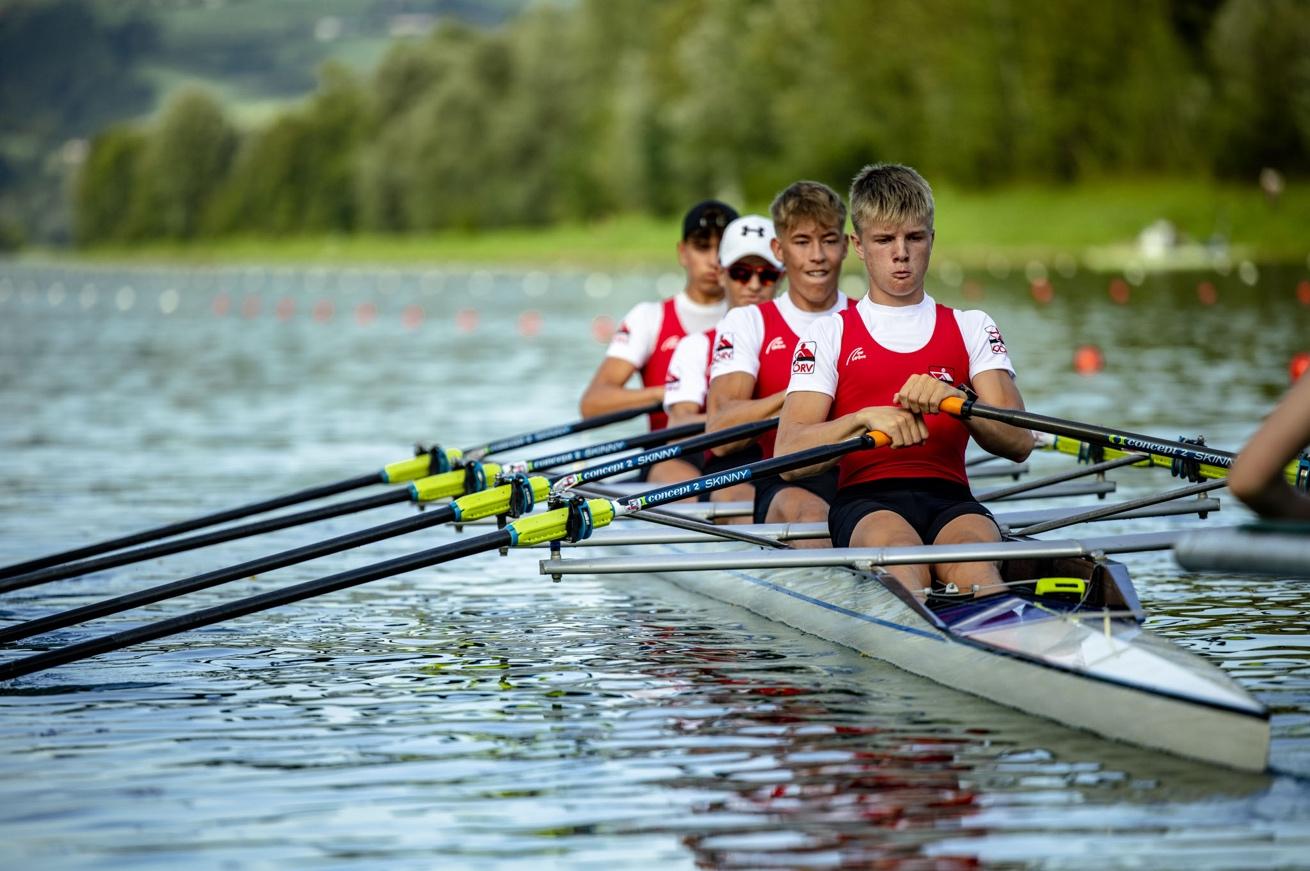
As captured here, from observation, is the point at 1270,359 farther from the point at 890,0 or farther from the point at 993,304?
the point at 890,0

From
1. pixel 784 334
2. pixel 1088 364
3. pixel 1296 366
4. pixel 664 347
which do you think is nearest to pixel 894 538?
pixel 784 334

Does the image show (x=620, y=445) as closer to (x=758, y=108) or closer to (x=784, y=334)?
(x=784, y=334)

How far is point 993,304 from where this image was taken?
3703cm

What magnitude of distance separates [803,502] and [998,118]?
60101mm

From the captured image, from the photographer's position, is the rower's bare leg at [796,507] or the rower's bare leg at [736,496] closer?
the rower's bare leg at [796,507]

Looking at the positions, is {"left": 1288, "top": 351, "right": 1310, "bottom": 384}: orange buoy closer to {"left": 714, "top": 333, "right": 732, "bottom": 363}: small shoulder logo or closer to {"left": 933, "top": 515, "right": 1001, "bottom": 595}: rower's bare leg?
{"left": 714, "top": 333, "right": 732, "bottom": 363}: small shoulder logo

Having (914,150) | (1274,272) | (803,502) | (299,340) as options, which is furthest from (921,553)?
(914,150)

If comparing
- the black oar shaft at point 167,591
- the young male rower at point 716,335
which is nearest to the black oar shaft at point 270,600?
the black oar shaft at point 167,591

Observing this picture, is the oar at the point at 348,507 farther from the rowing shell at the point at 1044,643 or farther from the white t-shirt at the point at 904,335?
the white t-shirt at the point at 904,335

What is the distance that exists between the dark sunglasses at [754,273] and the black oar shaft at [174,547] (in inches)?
75.5

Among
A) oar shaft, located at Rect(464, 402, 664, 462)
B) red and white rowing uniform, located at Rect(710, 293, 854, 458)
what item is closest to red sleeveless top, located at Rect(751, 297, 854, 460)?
red and white rowing uniform, located at Rect(710, 293, 854, 458)

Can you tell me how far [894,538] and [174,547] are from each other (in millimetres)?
3598

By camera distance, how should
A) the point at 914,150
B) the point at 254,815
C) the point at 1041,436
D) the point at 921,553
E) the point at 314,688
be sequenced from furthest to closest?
the point at 914,150
the point at 1041,436
the point at 314,688
the point at 921,553
the point at 254,815

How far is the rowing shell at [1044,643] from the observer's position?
594 cm
